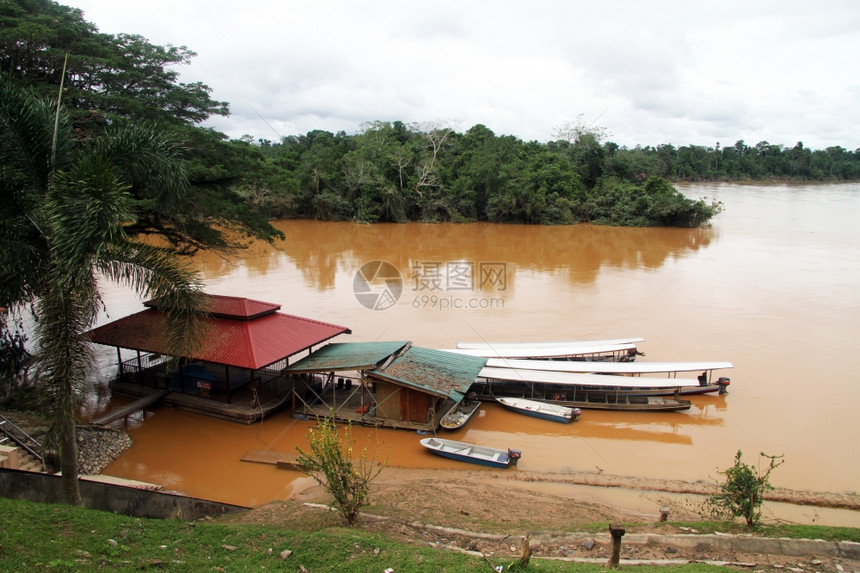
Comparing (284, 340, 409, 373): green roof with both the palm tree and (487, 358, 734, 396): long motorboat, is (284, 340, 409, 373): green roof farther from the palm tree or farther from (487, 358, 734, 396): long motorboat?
the palm tree

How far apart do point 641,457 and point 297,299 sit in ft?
47.3

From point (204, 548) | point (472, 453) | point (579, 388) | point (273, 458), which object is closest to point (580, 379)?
point (579, 388)

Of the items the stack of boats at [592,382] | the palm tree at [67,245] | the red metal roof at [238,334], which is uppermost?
the palm tree at [67,245]

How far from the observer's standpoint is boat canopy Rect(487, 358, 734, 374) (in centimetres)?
1294

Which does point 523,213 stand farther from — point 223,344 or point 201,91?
point 223,344

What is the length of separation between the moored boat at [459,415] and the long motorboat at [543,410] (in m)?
0.80

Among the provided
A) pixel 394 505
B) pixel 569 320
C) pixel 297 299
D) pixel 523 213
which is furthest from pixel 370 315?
pixel 523 213

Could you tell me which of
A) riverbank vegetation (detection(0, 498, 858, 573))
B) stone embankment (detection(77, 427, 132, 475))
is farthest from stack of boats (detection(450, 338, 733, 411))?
stone embankment (detection(77, 427, 132, 475))

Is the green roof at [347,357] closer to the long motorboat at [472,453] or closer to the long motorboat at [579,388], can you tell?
the long motorboat at [472,453]

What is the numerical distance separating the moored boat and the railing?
698 centimetres

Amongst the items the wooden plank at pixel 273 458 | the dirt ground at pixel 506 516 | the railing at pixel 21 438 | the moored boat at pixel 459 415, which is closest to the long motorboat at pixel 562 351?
the moored boat at pixel 459 415

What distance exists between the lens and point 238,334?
1122cm

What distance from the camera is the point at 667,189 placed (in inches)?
1743

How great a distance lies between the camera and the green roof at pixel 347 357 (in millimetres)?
10914
